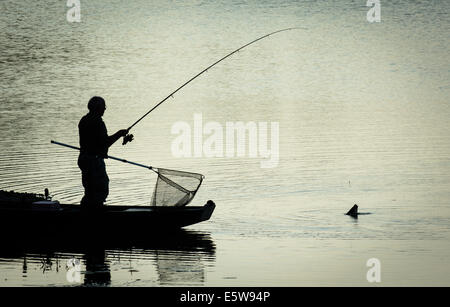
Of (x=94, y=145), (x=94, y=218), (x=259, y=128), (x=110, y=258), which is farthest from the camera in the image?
(x=259, y=128)

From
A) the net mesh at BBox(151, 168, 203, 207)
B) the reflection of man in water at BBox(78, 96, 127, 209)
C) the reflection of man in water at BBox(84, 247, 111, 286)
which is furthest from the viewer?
the net mesh at BBox(151, 168, 203, 207)

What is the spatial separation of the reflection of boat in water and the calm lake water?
0.10ft

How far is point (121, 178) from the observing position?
16.9 m

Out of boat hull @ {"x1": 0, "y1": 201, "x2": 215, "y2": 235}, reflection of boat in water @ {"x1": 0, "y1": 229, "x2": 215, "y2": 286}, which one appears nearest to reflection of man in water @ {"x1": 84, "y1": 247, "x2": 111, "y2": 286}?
reflection of boat in water @ {"x1": 0, "y1": 229, "x2": 215, "y2": 286}

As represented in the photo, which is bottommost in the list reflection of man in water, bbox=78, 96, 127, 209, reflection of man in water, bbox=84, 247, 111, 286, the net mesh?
reflection of man in water, bbox=84, 247, 111, 286

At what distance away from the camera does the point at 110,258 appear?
1048 cm

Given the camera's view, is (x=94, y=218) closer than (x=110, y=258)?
No

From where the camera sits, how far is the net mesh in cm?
1221

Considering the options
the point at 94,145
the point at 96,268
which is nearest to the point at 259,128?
the point at 94,145

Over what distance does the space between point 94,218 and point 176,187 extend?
1084 mm

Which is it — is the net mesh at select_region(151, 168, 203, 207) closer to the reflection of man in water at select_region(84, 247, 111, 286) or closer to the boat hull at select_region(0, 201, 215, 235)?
the boat hull at select_region(0, 201, 215, 235)

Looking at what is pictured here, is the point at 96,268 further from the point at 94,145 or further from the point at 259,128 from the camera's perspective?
the point at 259,128

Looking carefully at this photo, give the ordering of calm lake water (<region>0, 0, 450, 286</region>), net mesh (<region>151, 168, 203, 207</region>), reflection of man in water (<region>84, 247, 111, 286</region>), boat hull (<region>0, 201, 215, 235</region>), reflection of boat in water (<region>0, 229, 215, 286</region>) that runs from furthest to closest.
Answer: net mesh (<region>151, 168, 203, 207</region>)
boat hull (<region>0, 201, 215, 235</region>)
calm lake water (<region>0, 0, 450, 286</region>)
reflection of boat in water (<region>0, 229, 215, 286</region>)
reflection of man in water (<region>84, 247, 111, 286</region>)

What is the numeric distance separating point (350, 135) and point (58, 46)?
17.4 m
